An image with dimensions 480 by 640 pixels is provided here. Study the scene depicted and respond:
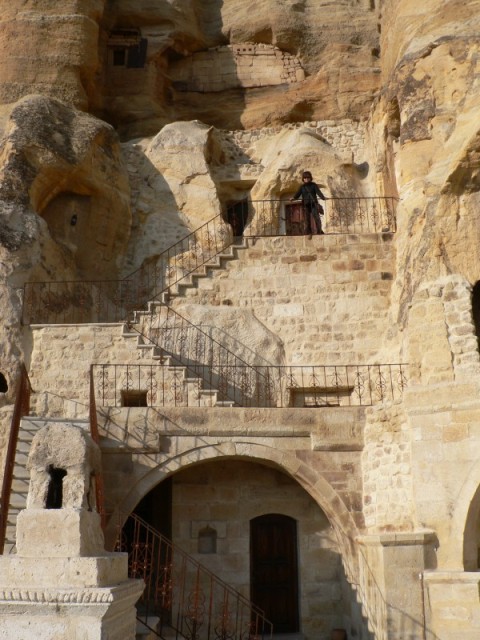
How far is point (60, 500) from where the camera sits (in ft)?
19.5

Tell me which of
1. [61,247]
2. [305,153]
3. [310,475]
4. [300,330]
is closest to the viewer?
[310,475]

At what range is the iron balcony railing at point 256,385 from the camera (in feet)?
39.5

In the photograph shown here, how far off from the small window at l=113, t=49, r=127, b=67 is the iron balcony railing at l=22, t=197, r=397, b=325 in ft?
18.9

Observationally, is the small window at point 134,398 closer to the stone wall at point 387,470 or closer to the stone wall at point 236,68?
the stone wall at point 387,470

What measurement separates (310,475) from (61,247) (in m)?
7.69

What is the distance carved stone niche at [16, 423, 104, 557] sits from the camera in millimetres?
5270

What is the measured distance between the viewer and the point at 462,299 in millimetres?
10797

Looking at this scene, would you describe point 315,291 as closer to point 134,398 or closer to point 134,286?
point 134,398

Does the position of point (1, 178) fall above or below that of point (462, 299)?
above

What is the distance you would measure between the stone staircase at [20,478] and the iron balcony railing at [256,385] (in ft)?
6.19

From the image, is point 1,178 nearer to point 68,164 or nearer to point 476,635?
point 68,164

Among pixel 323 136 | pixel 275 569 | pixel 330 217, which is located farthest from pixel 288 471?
pixel 323 136

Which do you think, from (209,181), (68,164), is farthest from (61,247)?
(209,181)

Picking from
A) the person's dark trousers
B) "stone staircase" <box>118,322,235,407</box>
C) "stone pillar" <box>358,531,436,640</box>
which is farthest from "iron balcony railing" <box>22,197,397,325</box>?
"stone pillar" <box>358,531,436,640</box>
